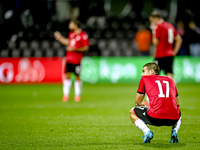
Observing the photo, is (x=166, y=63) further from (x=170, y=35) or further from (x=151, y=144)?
(x=151, y=144)

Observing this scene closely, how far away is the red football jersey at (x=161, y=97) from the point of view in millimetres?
4578

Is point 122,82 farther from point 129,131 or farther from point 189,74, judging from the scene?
point 129,131

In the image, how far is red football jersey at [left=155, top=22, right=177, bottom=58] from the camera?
340 inches

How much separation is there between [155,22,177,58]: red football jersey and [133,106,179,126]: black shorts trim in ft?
13.7

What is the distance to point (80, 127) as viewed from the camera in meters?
6.12

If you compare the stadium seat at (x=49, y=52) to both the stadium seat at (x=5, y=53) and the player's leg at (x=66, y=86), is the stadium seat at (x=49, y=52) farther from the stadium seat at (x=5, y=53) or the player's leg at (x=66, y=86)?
the player's leg at (x=66, y=86)

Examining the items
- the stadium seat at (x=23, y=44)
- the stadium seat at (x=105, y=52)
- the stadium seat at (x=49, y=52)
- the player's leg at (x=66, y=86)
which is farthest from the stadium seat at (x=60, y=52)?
the player's leg at (x=66, y=86)

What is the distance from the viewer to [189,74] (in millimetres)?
16266

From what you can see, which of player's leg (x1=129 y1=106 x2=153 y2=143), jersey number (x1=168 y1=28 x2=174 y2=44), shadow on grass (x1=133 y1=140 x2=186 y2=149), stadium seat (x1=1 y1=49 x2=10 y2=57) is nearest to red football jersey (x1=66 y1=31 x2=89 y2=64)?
jersey number (x1=168 y1=28 x2=174 y2=44)

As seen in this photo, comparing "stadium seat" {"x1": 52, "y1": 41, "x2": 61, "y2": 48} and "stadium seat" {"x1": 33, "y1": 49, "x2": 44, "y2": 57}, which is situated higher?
"stadium seat" {"x1": 52, "y1": 41, "x2": 61, "y2": 48}

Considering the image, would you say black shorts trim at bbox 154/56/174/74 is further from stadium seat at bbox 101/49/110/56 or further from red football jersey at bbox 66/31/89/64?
stadium seat at bbox 101/49/110/56

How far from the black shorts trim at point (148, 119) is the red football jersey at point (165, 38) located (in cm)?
418

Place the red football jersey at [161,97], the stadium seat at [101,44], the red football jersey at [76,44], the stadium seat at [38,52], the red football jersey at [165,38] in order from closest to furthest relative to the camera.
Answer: the red football jersey at [161,97]
the red football jersey at [165,38]
the red football jersey at [76,44]
the stadium seat at [38,52]
the stadium seat at [101,44]

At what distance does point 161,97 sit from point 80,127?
6.63 feet
